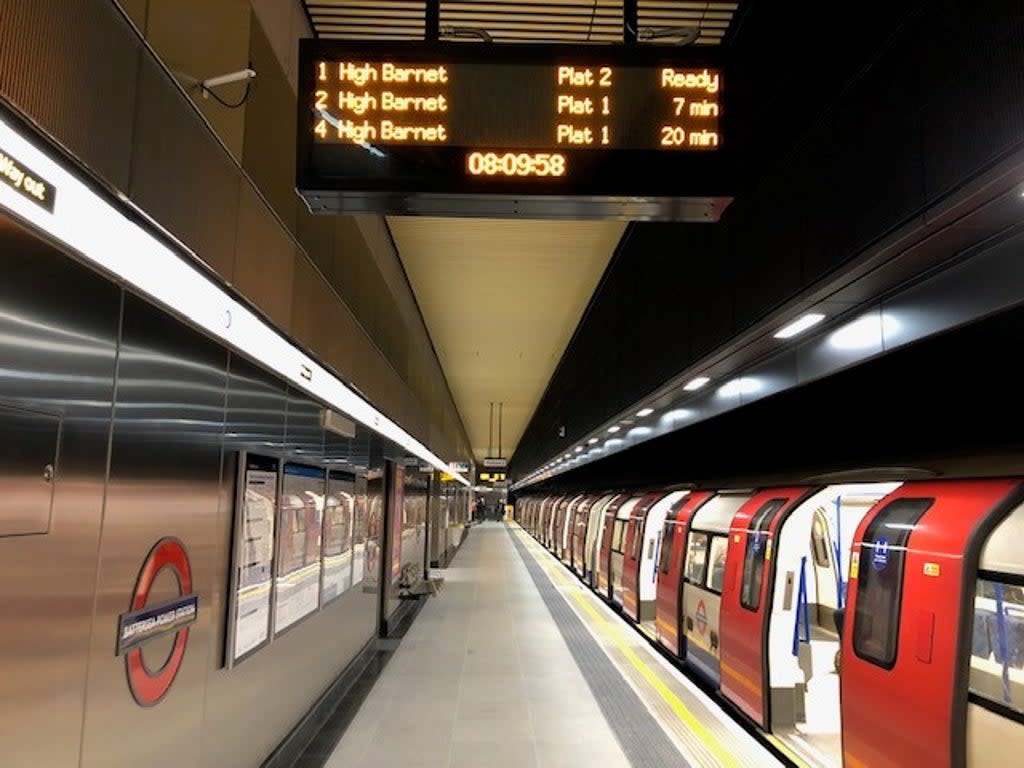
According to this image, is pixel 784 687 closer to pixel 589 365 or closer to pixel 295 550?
pixel 295 550

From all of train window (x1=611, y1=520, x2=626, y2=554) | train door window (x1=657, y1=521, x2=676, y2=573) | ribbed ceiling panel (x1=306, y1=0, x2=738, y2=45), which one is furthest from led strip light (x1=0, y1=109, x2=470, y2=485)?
train window (x1=611, y1=520, x2=626, y2=554)

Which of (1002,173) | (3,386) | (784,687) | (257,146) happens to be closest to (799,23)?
(1002,173)

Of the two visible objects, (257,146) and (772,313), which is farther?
(772,313)

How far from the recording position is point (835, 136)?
363 cm

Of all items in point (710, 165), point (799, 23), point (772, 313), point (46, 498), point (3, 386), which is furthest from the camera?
point (772, 313)

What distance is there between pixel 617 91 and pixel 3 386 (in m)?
2.44

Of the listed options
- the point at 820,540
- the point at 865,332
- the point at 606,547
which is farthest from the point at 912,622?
the point at 606,547

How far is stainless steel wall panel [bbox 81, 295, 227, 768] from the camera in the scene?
7.94 feet

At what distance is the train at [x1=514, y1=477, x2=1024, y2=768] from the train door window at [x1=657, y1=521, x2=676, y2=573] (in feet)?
0.10

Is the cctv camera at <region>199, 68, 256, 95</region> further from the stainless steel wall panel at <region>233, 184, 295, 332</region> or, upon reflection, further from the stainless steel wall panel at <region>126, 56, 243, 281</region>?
the stainless steel wall panel at <region>233, 184, 295, 332</region>

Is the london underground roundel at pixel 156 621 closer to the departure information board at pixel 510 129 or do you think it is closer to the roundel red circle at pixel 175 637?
the roundel red circle at pixel 175 637

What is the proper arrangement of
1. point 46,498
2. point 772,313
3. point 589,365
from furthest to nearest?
point 589,365, point 772,313, point 46,498

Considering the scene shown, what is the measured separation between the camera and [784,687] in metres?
5.56

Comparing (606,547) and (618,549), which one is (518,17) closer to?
(618,549)
